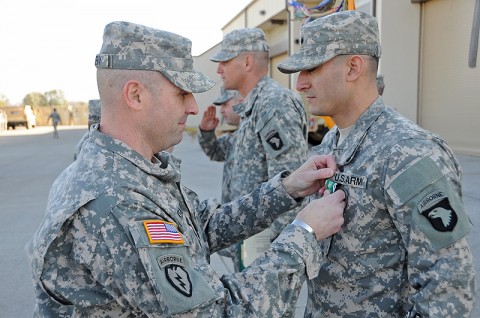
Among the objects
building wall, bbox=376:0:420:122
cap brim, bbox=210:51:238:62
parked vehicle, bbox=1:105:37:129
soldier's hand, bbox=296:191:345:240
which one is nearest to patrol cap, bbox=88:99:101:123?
cap brim, bbox=210:51:238:62

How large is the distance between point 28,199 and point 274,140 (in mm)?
7144

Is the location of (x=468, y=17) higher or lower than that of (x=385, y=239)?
higher

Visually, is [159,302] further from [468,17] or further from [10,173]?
[10,173]

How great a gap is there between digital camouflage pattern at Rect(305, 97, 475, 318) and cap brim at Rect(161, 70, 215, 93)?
0.67 m

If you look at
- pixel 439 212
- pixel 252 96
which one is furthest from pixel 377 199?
pixel 252 96

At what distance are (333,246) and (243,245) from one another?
1395 millimetres

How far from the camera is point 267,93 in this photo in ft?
10.7

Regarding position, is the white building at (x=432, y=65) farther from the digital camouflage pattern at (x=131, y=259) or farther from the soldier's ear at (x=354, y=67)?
the digital camouflage pattern at (x=131, y=259)

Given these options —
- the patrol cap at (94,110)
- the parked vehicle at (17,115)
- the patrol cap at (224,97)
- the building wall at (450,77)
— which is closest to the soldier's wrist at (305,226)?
the patrol cap at (224,97)

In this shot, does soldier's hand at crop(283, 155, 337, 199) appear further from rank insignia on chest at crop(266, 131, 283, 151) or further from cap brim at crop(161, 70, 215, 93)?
rank insignia on chest at crop(266, 131, 283, 151)

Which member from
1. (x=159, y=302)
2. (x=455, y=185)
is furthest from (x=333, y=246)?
(x=159, y=302)

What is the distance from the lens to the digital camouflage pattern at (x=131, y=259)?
1.25 metres

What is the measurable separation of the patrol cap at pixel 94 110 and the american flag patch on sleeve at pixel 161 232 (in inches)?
134

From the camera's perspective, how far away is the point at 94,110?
459 cm
